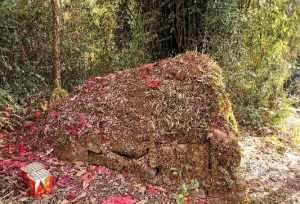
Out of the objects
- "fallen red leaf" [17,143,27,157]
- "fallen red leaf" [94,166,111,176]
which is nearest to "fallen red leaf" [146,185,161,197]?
"fallen red leaf" [94,166,111,176]

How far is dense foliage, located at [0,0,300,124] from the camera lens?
16.2 ft

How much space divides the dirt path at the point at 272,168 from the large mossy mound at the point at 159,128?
33.3 inches

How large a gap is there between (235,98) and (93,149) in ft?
10.1

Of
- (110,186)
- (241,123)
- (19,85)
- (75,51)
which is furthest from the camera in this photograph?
(241,123)

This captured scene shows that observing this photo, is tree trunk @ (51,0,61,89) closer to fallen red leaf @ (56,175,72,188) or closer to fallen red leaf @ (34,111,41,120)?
fallen red leaf @ (34,111,41,120)

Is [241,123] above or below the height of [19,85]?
below

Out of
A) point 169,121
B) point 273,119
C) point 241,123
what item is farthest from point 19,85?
point 273,119

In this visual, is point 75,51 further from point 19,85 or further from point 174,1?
point 174,1

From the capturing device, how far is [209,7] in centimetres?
538

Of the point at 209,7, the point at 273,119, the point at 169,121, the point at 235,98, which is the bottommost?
the point at 273,119

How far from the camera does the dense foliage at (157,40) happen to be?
4938mm

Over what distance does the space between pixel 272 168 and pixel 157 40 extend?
2.37 m

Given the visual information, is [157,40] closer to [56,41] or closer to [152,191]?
[56,41]

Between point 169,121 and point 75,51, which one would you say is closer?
point 169,121
